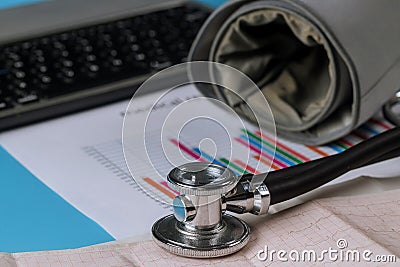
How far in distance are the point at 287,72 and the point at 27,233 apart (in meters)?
0.33

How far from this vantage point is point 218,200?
58 centimetres

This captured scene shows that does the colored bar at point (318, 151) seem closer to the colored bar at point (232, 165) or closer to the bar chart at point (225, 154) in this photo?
the bar chart at point (225, 154)

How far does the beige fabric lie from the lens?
80cm

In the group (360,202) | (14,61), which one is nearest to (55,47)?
(14,61)

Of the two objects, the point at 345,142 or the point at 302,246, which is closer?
the point at 302,246

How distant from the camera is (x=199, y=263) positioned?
0.56 meters

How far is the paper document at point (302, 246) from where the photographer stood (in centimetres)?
56

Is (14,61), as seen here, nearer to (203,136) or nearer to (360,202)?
(203,136)

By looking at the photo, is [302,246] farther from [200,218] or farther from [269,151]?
[269,151]

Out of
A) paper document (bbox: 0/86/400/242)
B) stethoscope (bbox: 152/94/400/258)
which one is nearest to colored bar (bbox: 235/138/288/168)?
paper document (bbox: 0/86/400/242)

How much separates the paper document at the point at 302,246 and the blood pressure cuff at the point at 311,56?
16 centimetres

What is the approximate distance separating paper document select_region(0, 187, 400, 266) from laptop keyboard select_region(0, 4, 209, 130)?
286 millimetres

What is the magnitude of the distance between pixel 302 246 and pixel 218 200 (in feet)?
0.21

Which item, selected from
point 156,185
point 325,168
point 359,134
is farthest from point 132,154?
point 359,134
